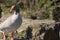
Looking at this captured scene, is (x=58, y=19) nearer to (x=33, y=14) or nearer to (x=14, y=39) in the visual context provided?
(x=33, y=14)

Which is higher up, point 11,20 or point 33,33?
point 11,20

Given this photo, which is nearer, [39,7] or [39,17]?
[39,17]

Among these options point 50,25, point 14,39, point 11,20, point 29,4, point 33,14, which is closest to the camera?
point 11,20

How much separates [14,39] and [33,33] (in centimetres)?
50

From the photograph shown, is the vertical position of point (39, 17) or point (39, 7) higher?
point (39, 7)

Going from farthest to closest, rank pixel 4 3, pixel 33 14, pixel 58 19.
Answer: pixel 4 3
pixel 33 14
pixel 58 19

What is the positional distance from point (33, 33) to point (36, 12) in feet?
7.95

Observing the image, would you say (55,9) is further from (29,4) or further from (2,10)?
(2,10)

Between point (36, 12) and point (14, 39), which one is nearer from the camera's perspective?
point (14, 39)

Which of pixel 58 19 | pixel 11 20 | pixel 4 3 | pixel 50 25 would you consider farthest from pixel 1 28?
pixel 4 3

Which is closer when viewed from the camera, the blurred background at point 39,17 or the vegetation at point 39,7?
the blurred background at point 39,17

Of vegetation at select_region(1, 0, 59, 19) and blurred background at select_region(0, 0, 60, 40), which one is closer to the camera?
blurred background at select_region(0, 0, 60, 40)

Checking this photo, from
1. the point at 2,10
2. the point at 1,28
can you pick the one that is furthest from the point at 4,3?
the point at 1,28

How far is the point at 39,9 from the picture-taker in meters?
8.46
